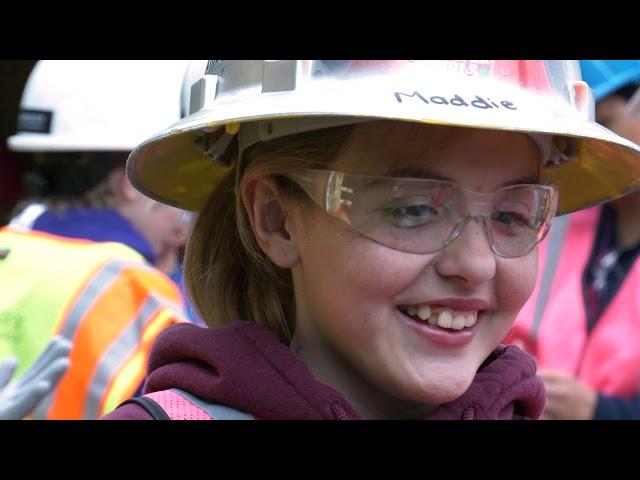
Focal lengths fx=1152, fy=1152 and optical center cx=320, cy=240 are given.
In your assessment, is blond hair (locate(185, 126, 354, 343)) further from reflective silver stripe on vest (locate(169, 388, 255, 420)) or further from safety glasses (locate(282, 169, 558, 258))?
reflective silver stripe on vest (locate(169, 388, 255, 420))

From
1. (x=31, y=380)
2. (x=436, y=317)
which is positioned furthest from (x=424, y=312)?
(x=31, y=380)

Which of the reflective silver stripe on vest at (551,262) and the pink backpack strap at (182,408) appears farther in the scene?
the reflective silver stripe on vest at (551,262)

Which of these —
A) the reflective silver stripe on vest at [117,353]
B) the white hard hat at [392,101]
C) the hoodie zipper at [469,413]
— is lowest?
the reflective silver stripe on vest at [117,353]

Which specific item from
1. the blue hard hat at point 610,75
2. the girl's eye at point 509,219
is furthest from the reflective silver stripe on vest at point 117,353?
the girl's eye at point 509,219

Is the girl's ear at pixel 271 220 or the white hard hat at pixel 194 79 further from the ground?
the white hard hat at pixel 194 79

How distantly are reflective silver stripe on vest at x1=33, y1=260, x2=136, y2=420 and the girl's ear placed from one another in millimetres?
1560

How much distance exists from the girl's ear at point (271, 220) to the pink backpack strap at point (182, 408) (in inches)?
12.8

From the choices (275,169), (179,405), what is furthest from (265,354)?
(275,169)

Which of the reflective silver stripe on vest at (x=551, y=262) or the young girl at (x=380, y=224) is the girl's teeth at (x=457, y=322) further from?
the reflective silver stripe on vest at (x=551, y=262)

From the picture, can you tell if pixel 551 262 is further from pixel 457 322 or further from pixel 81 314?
pixel 457 322

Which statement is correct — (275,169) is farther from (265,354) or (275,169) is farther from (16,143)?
(16,143)

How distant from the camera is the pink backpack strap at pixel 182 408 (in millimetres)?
2066

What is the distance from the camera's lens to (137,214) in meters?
5.00
